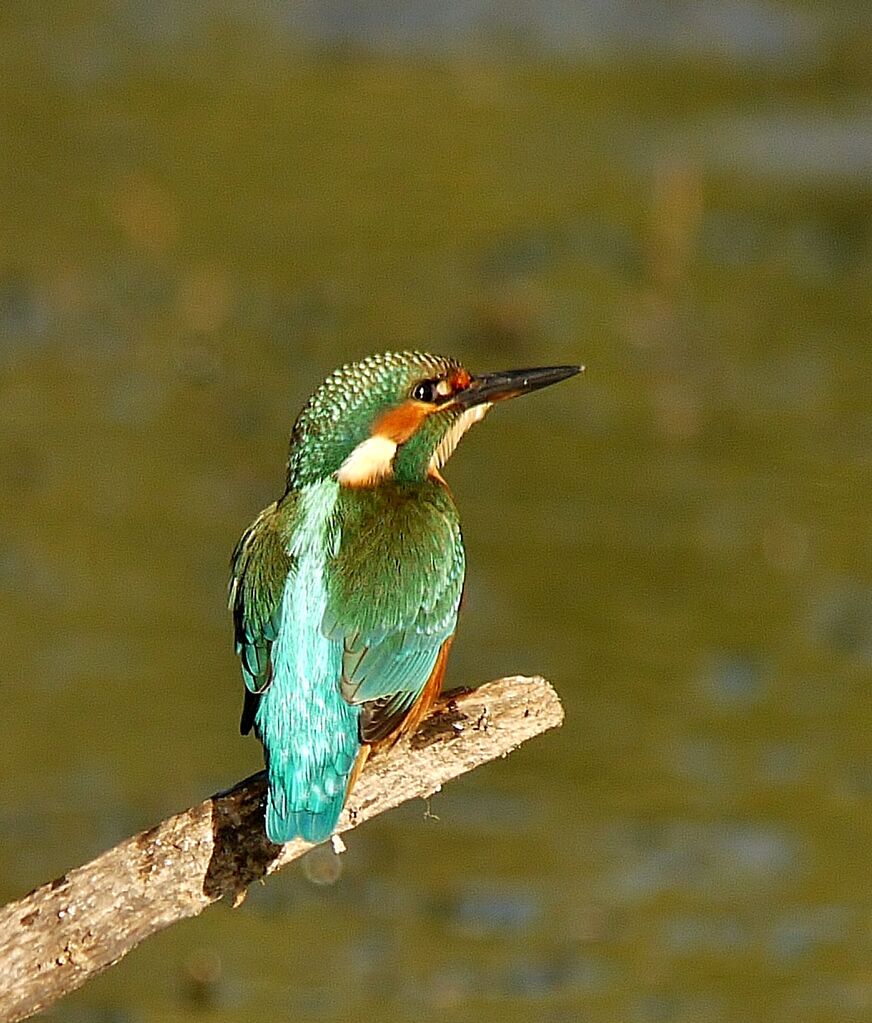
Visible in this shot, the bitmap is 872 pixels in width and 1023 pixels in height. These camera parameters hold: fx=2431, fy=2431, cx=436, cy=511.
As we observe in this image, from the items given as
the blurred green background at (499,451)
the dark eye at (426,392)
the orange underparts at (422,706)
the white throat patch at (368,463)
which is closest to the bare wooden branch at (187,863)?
the orange underparts at (422,706)

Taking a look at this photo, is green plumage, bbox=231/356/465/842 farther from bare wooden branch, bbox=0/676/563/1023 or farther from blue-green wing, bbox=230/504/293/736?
bare wooden branch, bbox=0/676/563/1023

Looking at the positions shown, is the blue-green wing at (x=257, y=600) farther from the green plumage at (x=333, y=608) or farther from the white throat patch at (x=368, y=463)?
the white throat patch at (x=368, y=463)

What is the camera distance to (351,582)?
390 cm

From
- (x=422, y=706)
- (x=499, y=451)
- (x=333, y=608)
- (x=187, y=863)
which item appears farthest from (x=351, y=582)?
(x=499, y=451)

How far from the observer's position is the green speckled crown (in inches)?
160

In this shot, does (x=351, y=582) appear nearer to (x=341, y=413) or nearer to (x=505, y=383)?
(x=341, y=413)

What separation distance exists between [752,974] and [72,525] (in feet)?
10.2

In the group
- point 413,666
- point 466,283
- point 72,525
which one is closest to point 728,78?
point 466,283

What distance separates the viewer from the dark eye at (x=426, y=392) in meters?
4.17

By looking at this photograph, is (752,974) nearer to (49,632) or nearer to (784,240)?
(49,632)

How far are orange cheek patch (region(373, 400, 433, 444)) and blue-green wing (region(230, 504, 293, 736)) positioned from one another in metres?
0.24

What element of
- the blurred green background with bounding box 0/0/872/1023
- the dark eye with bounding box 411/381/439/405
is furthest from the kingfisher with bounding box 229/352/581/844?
the blurred green background with bounding box 0/0/872/1023

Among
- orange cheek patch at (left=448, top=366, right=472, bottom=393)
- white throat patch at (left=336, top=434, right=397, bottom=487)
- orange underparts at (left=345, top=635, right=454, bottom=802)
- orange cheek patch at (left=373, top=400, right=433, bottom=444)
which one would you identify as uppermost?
orange cheek patch at (left=448, top=366, right=472, bottom=393)

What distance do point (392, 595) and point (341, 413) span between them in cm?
34
